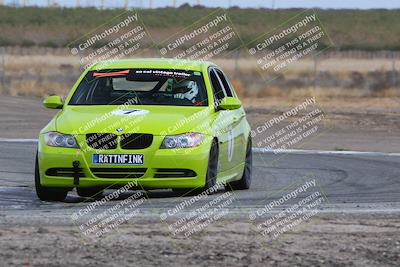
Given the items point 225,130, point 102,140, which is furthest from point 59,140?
point 225,130

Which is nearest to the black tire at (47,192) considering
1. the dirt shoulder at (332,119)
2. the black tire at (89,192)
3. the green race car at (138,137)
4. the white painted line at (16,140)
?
the green race car at (138,137)

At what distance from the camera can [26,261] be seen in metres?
7.54

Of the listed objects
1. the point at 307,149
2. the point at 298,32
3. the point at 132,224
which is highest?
the point at 132,224

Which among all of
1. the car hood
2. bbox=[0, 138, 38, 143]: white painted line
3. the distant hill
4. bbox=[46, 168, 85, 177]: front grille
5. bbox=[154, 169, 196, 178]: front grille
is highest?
the car hood

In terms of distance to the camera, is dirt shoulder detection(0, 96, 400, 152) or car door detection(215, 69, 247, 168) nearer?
car door detection(215, 69, 247, 168)

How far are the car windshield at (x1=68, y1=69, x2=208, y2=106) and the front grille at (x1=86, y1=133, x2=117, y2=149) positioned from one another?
37.3 inches

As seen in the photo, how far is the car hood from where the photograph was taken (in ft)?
37.7

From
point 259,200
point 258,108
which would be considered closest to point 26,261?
point 259,200

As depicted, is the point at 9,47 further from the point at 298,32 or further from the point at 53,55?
the point at 298,32

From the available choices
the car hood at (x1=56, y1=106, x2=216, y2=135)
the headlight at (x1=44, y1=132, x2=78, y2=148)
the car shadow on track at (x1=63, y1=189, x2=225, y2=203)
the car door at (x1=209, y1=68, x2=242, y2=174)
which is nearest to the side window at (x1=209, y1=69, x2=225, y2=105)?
the car door at (x1=209, y1=68, x2=242, y2=174)

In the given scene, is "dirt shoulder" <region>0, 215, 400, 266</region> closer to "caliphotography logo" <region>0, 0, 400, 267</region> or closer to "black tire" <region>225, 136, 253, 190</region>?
"caliphotography logo" <region>0, 0, 400, 267</region>

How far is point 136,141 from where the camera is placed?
450 inches

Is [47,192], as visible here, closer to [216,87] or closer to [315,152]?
[216,87]

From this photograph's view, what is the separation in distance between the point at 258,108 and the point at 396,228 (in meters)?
23.2
